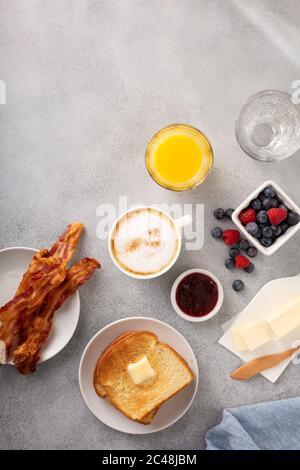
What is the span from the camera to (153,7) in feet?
6.10

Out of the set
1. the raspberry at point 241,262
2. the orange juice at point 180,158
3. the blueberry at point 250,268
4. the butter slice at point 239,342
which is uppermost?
the orange juice at point 180,158

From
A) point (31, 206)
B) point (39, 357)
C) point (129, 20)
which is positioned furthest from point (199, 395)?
point (129, 20)

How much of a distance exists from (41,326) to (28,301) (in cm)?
9

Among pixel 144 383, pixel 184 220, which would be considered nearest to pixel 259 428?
pixel 144 383

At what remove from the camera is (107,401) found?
5.73ft

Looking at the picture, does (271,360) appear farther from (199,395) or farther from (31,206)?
(31,206)

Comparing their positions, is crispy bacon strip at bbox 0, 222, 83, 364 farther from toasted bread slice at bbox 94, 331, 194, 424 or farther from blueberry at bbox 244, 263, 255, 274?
blueberry at bbox 244, 263, 255, 274

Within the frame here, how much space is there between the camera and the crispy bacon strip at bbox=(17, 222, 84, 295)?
169 centimetres

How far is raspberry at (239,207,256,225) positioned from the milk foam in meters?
0.22

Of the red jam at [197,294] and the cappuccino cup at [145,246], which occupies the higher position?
the cappuccino cup at [145,246]

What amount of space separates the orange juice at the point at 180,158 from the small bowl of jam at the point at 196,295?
304 millimetres

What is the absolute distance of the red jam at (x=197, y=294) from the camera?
1.76 metres

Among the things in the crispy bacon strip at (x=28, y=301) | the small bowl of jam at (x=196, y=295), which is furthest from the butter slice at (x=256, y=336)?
the crispy bacon strip at (x=28, y=301)

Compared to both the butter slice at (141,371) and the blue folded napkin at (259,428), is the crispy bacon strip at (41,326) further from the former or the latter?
the blue folded napkin at (259,428)
